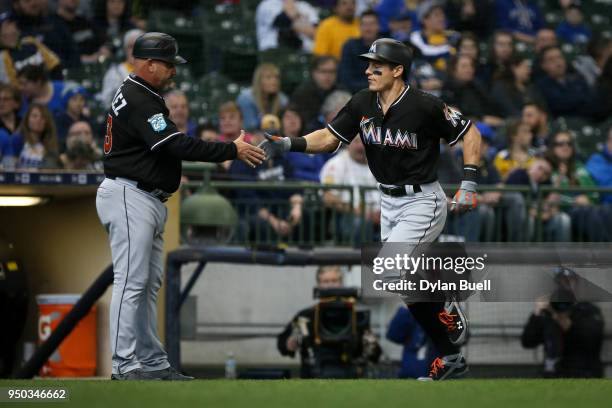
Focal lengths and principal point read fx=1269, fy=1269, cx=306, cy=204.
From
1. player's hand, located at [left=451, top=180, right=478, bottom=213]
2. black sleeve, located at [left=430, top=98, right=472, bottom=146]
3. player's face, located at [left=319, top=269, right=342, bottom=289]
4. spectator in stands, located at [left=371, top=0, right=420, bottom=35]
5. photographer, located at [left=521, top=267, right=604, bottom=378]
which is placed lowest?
photographer, located at [left=521, top=267, right=604, bottom=378]

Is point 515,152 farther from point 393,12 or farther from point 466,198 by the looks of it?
point 466,198

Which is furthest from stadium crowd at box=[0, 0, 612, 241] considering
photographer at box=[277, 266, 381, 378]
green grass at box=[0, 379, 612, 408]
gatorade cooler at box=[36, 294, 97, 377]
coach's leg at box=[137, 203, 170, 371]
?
green grass at box=[0, 379, 612, 408]

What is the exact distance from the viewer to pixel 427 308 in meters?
6.93

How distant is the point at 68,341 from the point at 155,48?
3239mm

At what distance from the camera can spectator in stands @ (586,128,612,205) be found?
13.0 m

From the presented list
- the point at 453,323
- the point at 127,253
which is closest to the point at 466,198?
the point at 453,323

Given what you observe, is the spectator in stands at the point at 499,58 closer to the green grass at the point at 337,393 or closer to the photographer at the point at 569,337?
the photographer at the point at 569,337

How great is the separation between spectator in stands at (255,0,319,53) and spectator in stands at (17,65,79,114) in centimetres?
260

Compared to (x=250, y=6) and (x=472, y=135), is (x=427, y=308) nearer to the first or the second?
(x=472, y=135)

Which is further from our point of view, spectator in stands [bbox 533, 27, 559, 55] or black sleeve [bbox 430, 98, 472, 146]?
spectator in stands [bbox 533, 27, 559, 55]

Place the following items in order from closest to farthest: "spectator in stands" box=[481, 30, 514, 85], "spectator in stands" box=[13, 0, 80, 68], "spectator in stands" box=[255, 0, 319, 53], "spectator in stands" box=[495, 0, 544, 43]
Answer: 1. "spectator in stands" box=[13, 0, 80, 68]
2. "spectator in stands" box=[481, 30, 514, 85]
3. "spectator in stands" box=[255, 0, 319, 53]
4. "spectator in stands" box=[495, 0, 544, 43]

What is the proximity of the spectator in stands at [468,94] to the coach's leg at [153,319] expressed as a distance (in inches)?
271

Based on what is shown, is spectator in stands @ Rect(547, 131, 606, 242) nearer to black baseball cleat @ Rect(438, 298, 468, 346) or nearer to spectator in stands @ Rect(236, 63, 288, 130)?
spectator in stands @ Rect(236, 63, 288, 130)

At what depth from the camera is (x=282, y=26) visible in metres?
14.6
